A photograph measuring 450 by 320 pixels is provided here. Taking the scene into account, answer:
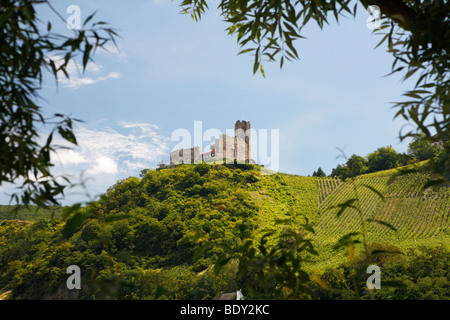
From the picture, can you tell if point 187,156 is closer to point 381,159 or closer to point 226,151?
point 226,151

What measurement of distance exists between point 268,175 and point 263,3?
55824mm

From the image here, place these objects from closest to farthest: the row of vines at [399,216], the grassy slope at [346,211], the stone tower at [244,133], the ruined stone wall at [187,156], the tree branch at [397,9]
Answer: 1. the tree branch at [397,9]
2. the grassy slope at [346,211]
3. the row of vines at [399,216]
4. the ruined stone wall at [187,156]
5. the stone tower at [244,133]

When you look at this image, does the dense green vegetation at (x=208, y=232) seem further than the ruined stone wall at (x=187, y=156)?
No

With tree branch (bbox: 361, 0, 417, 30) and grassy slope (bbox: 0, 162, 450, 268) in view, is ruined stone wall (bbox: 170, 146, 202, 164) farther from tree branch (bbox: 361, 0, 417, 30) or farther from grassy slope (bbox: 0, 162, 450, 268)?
tree branch (bbox: 361, 0, 417, 30)

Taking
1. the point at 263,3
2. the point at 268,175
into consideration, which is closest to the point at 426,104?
the point at 263,3

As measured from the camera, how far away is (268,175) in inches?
2275

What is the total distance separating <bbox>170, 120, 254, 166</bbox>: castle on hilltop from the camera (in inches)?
2266

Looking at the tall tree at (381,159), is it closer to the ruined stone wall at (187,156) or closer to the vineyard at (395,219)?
the vineyard at (395,219)

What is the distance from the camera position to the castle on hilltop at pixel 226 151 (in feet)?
189

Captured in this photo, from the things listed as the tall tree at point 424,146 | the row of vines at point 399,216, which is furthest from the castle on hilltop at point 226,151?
the tall tree at point 424,146

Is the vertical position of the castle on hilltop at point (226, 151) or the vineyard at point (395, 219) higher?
the castle on hilltop at point (226, 151)

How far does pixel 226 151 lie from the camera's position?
5756 cm

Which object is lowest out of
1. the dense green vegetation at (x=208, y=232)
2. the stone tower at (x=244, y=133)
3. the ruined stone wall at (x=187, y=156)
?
the dense green vegetation at (x=208, y=232)

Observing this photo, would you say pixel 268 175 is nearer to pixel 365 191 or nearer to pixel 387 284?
pixel 365 191
